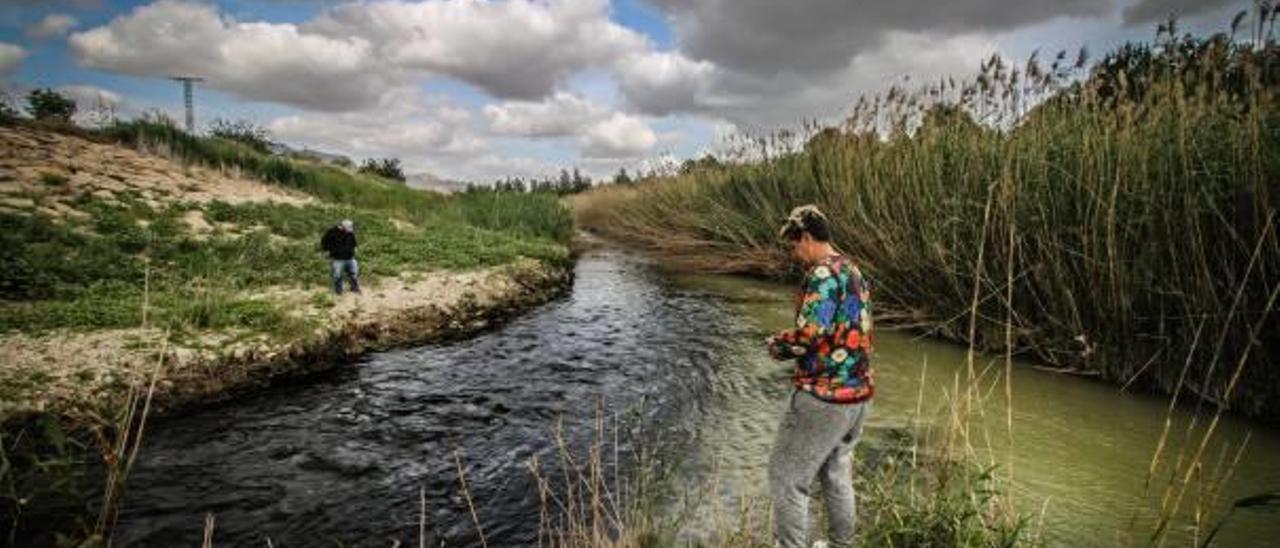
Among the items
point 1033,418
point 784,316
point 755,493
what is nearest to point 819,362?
point 755,493

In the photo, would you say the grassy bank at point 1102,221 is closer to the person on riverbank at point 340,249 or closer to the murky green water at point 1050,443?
the murky green water at point 1050,443

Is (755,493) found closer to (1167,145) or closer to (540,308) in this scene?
(1167,145)

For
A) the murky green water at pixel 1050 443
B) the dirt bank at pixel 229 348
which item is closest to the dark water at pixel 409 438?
the dirt bank at pixel 229 348

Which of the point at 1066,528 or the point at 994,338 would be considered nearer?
the point at 1066,528

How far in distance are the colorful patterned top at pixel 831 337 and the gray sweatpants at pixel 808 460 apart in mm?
83

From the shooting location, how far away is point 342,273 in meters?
10.2

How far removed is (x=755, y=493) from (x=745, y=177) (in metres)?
12.4

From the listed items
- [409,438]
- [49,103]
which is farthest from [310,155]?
[409,438]

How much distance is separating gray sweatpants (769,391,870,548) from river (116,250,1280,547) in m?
0.37

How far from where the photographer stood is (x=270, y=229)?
13594 millimetres

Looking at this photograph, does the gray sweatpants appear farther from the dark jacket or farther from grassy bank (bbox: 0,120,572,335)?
the dark jacket

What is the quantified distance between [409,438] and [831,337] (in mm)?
4107

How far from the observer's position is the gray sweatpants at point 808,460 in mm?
3504

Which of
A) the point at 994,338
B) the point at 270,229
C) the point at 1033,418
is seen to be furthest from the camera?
the point at 270,229
